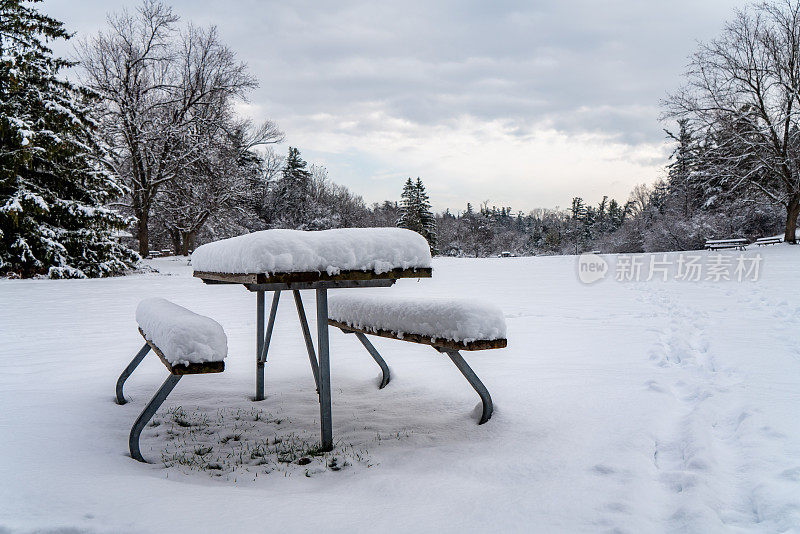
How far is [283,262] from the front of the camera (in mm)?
2291

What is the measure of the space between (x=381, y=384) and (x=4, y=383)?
2910mm

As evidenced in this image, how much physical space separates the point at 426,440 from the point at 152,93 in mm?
27825

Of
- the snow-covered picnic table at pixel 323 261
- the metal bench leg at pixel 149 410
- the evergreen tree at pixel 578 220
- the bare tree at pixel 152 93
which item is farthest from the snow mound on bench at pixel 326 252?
the evergreen tree at pixel 578 220

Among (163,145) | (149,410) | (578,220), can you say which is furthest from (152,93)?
(578,220)

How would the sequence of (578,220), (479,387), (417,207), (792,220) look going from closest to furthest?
(479,387), (792,220), (417,207), (578,220)

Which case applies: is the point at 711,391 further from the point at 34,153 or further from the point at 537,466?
the point at 34,153

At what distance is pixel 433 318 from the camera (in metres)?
2.80

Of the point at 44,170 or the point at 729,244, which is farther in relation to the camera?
the point at 729,244

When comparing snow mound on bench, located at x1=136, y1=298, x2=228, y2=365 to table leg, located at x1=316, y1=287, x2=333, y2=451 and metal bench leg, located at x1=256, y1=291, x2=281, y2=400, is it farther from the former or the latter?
metal bench leg, located at x1=256, y1=291, x2=281, y2=400

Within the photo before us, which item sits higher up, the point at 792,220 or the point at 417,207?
the point at 417,207

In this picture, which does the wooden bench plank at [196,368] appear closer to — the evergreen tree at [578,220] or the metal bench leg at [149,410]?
the metal bench leg at [149,410]

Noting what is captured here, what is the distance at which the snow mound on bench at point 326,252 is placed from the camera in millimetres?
2295

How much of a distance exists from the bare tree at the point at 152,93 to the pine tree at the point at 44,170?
572 cm

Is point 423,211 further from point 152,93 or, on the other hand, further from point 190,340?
point 190,340
